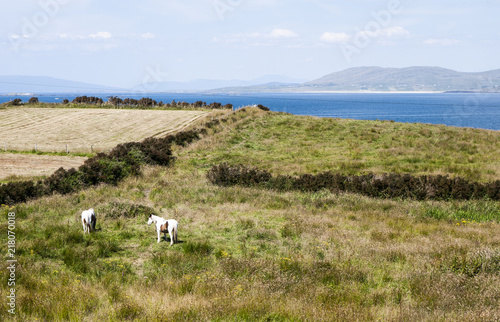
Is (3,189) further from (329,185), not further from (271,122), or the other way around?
(271,122)

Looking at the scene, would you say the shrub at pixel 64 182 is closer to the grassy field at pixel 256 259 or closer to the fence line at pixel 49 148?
the grassy field at pixel 256 259

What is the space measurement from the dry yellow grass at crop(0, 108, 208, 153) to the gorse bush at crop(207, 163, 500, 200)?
2456 centimetres

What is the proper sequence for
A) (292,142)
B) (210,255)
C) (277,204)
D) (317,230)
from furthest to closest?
1. (292,142)
2. (277,204)
3. (317,230)
4. (210,255)

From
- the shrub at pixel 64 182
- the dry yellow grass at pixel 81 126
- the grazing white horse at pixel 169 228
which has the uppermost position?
the dry yellow grass at pixel 81 126

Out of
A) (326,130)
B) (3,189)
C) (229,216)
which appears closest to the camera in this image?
(229,216)

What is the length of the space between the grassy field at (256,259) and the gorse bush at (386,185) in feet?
4.30

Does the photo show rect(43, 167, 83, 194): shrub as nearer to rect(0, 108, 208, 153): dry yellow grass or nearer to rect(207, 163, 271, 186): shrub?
rect(207, 163, 271, 186): shrub

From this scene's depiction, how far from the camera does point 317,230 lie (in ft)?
38.1

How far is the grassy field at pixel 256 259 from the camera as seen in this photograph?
6004 millimetres

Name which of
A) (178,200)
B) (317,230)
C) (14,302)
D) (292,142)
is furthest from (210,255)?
(292,142)

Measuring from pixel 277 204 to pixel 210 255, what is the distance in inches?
263

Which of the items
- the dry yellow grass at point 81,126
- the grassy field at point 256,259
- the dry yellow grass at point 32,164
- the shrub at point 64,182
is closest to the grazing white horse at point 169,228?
Result: the grassy field at point 256,259

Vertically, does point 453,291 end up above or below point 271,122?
below

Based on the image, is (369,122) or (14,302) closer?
(14,302)
